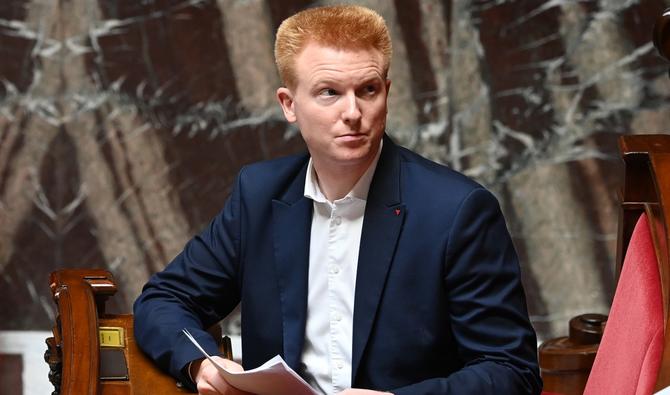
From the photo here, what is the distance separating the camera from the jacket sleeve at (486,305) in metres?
2.65

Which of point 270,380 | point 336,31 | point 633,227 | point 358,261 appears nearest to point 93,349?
point 270,380

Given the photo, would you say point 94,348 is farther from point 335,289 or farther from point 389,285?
point 389,285

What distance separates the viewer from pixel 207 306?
10.0 feet

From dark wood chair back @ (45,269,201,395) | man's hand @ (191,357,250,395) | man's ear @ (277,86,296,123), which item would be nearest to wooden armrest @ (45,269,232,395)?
dark wood chair back @ (45,269,201,395)

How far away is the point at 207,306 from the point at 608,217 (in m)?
2.34

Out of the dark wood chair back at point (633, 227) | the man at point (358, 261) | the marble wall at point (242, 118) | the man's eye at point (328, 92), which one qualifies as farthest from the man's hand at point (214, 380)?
the marble wall at point (242, 118)

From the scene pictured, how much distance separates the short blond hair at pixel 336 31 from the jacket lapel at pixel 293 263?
0.30 m

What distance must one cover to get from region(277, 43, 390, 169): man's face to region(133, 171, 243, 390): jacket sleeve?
356 millimetres

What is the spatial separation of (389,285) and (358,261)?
84mm

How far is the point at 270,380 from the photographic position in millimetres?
2545

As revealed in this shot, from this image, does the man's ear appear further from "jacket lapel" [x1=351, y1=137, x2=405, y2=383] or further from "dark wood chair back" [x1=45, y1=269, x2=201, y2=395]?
"dark wood chair back" [x1=45, y1=269, x2=201, y2=395]

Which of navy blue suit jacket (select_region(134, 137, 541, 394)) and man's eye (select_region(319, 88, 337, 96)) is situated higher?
man's eye (select_region(319, 88, 337, 96))

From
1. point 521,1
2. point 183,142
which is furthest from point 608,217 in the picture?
point 183,142

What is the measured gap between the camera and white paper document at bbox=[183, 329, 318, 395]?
2486 mm
